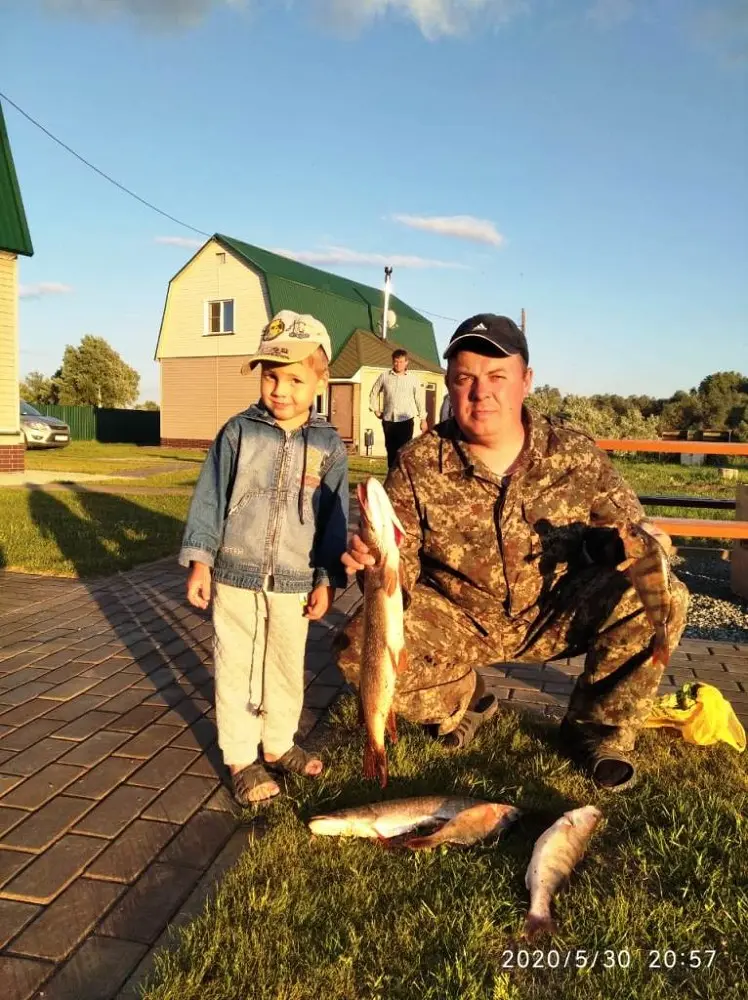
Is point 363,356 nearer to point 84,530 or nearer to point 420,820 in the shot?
point 84,530

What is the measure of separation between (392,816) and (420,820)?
0.12 m

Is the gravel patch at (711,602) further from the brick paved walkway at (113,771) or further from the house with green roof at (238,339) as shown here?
the house with green roof at (238,339)

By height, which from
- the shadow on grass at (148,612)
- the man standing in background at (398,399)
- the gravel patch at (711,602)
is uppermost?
the man standing in background at (398,399)

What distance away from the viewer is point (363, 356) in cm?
3216

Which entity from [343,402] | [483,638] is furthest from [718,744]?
[343,402]

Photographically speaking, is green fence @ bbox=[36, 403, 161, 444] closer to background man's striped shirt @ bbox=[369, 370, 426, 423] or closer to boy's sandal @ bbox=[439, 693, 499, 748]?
background man's striped shirt @ bbox=[369, 370, 426, 423]

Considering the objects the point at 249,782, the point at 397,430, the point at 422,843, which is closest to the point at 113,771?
the point at 249,782

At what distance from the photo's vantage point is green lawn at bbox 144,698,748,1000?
2.21 metres

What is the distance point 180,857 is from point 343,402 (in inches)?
1190

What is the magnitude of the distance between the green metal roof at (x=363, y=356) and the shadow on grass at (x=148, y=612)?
67.6ft

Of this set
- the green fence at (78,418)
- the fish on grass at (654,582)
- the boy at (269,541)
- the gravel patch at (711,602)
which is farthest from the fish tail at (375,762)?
the green fence at (78,418)

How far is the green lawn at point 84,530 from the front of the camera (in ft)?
27.3

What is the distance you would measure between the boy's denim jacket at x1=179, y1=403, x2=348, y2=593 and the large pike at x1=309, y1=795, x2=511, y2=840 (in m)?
0.98

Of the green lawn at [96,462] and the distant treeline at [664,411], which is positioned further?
the distant treeline at [664,411]
